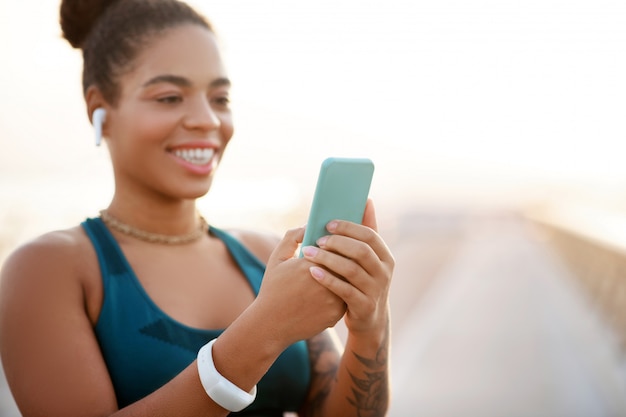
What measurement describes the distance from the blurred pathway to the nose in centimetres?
468

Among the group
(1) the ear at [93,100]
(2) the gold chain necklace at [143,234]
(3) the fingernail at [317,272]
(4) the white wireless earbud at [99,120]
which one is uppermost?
(1) the ear at [93,100]

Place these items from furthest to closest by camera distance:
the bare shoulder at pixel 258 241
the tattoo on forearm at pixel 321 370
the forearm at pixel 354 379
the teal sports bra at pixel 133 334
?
the bare shoulder at pixel 258 241 < the tattoo on forearm at pixel 321 370 < the forearm at pixel 354 379 < the teal sports bra at pixel 133 334

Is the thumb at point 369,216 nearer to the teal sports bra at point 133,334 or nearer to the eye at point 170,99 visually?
the teal sports bra at point 133,334

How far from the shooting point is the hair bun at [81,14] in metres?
2.27

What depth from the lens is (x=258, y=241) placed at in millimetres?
2557

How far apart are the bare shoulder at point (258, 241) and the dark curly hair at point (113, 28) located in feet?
2.30

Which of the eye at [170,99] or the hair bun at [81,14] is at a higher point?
the hair bun at [81,14]

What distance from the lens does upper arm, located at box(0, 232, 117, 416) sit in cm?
171

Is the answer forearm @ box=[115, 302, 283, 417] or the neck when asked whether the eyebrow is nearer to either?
the neck

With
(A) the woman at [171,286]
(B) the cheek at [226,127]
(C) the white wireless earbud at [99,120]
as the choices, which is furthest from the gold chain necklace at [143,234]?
(B) the cheek at [226,127]

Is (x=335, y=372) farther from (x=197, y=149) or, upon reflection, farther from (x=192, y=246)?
(x=197, y=149)

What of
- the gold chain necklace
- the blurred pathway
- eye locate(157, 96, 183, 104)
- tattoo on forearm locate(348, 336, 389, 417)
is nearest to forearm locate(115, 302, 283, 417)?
tattoo on forearm locate(348, 336, 389, 417)

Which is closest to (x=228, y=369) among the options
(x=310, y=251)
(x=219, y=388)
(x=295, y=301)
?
(x=219, y=388)

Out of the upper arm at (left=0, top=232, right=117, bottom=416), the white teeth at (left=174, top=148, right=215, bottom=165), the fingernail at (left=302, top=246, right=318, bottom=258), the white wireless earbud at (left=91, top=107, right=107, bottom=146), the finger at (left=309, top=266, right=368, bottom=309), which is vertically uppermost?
the white wireless earbud at (left=91, top=107, right=107, bottom=146)
